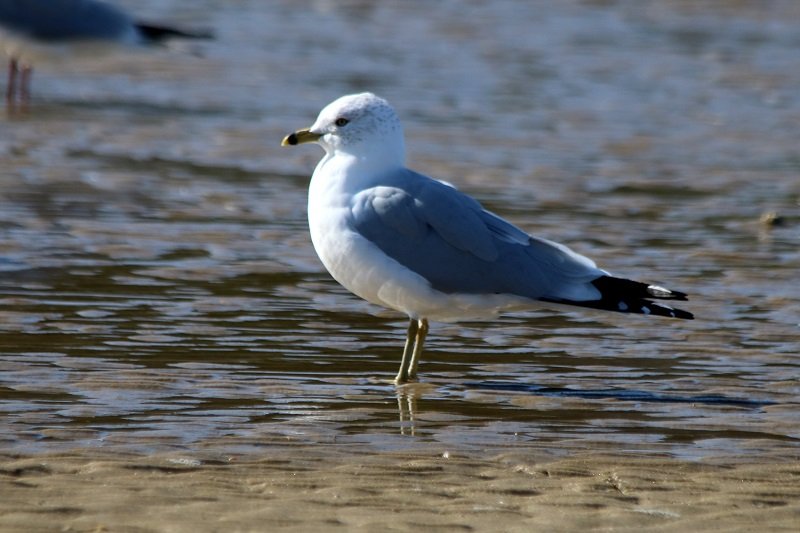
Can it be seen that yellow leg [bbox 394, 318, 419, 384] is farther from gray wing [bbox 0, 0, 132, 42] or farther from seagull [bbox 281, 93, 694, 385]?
gray wing [bbox 0, 0, 132, 42]

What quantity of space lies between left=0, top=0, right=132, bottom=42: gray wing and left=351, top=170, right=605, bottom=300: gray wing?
890 centimetres

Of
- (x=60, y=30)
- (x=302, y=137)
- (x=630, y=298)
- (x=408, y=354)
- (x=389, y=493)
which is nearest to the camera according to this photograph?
(x=389, y=493)

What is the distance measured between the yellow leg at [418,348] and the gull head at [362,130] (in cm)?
62

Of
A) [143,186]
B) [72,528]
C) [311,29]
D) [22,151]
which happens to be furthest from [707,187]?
→ [311,29]

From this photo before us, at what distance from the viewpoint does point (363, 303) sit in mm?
7180

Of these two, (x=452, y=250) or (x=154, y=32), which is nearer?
(x=452, y=250)

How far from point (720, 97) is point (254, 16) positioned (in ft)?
22.6

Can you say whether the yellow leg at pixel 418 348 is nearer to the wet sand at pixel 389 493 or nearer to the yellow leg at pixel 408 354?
the yellow leg at pixel 408 354

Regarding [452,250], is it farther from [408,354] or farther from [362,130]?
[362,130]

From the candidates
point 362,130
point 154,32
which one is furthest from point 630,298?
point 154,32

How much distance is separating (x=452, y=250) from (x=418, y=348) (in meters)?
0.42

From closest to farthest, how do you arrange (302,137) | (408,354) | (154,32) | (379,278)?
(379,278) < (408,354) < (302,137) < (154,32)

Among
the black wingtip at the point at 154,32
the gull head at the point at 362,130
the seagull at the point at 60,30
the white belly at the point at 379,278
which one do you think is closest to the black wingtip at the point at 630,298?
the white belly at the point at 379,278

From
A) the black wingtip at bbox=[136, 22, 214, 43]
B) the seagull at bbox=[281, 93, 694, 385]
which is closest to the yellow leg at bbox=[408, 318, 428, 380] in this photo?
the seagull at bbox=[281, 93, 694, 385]
